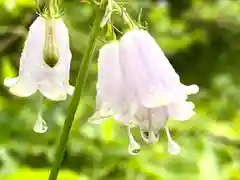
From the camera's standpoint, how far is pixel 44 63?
2.99 feet

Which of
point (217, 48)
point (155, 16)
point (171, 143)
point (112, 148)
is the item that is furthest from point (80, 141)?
point (217, 48)

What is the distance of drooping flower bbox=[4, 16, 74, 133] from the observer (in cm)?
88

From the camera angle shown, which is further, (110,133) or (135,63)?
(110,133)

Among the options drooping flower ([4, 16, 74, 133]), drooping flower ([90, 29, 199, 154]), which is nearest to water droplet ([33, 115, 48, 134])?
drooping flower ([4, 16, 74, 133])

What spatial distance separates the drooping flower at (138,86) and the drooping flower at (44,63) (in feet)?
0.23

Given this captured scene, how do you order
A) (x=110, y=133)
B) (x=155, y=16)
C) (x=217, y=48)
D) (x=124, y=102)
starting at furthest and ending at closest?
(x=217, y=48)
(x=155, y=16)
(x=110, y=133)
(x=124, y=102)

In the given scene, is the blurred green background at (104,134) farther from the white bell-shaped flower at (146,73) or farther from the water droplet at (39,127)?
the water droplet at (39,127)

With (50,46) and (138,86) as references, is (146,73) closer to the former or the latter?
(138,86)

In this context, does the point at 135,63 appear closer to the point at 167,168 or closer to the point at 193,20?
the point at 167,168

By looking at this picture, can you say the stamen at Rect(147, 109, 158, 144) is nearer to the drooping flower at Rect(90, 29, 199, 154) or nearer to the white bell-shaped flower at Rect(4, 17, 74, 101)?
the drooping flower at Rect(90, 29, 199, 154)

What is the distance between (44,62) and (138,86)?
155 millimetres

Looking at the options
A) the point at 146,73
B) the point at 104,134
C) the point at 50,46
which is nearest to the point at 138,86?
the point at 146,73

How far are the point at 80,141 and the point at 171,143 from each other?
0.80 metres

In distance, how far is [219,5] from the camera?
11.4ft
